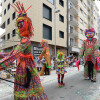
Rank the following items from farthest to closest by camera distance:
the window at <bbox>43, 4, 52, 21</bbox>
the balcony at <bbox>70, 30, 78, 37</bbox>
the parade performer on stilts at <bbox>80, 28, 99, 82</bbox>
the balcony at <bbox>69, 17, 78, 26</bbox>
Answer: the balcony at <bbox>70, 30, 78, 37</bbox> → the balcony at <bbox>69, 17, 78, 26</bbox> → the window at <bbox>43, 4, 52, 21</bbox> → the parade performer on stilts at <bbox>80, 28, 99, 82</bbox>

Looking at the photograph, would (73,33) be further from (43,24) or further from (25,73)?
(25,73)

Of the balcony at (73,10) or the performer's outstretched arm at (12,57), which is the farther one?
the balcony at (73,10)

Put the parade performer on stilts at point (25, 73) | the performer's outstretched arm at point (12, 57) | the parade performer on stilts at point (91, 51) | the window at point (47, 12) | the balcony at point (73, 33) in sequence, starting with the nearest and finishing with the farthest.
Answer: the performer's outstretched arm at point (12, 57) → the parade performer on stilts at point (25, 73) → the parade performer on stilts at point (91, 51) → the window at point (47, 12) → the balcony at point (73, 33)

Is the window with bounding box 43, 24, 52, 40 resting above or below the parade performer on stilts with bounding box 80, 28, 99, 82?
above

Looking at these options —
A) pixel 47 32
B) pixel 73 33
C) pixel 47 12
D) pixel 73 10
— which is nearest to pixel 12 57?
pixel 47 32

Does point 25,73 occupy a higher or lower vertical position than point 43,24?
lower

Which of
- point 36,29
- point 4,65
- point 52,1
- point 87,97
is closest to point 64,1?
point 52,1

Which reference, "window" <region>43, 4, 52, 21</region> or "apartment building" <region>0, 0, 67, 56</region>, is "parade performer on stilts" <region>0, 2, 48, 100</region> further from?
"window" <region>43, 4, 52, 21</region>

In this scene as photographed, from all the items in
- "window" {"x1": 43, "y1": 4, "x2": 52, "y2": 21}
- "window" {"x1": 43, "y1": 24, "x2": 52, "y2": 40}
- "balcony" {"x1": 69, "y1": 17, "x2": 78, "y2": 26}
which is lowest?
"window" {"x1": 43, "y1": 24, "x2": 52, "y2": 40}

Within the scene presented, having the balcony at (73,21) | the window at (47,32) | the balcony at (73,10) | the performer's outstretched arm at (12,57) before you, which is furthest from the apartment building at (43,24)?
the performer's outstretched arm at (12,57)

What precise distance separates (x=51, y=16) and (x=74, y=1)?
10776 mm

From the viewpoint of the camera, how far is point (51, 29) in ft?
50.7

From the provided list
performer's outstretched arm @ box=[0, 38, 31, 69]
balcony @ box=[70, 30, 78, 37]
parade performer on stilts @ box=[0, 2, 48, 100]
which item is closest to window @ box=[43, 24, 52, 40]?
balcony @ box=[70, 30, 78, 37]

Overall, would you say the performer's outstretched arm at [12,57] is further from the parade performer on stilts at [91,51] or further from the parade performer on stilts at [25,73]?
the parade performer on stilts at [91,51]
